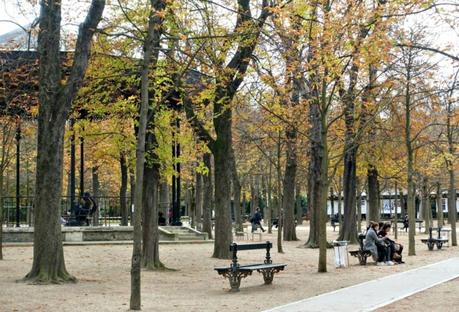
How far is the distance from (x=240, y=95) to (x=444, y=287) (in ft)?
31.5

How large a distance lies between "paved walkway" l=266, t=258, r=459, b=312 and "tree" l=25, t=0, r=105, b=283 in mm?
5898

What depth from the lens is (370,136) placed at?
96.0ft

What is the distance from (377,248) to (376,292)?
716 cm

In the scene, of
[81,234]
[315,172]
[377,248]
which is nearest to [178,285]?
[377,248]

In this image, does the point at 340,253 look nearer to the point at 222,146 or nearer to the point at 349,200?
the point at 222,146

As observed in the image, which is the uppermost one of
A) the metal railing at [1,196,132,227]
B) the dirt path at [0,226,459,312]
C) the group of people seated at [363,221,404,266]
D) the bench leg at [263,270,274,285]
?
the metal railing at [1,196,132,227]

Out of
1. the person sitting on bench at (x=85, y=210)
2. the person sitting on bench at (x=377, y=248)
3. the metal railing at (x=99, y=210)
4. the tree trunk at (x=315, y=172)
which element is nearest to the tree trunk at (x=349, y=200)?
the tree trunk at (x=315, y=172)

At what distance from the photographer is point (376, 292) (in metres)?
12.9

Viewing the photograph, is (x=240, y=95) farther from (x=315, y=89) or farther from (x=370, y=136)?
(x=370, y=136)

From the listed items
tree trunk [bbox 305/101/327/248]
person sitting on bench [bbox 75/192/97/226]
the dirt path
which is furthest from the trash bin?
person sitting on bench [bbox 75/192/97/226]

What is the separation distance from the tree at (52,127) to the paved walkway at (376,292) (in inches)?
232

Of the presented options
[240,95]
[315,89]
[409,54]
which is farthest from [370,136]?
[315,89]

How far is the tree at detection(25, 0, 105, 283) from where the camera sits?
588 inches

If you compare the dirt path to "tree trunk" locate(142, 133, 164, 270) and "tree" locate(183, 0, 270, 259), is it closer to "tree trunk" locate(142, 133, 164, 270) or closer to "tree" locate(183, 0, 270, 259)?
"tree trunk" locate(142, 133, 164, 270)
